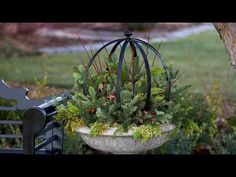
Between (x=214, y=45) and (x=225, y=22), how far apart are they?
751 cm

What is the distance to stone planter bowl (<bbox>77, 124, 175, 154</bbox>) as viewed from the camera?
9.36 feet

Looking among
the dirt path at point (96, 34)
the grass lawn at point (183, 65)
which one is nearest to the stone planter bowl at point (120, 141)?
the grass lawn at point (183, 65)

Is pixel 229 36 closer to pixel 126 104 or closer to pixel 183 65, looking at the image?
pixel 126 104

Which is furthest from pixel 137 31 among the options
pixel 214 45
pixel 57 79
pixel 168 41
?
pixel 57 79

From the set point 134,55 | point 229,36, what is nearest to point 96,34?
point 229,36

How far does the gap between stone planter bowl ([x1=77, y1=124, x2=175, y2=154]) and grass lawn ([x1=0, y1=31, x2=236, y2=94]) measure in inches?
202

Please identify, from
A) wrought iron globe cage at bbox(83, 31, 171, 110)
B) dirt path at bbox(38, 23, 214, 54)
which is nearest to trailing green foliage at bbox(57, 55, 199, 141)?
wrought iron globe cage at bbox(83, 31, 171, 110)

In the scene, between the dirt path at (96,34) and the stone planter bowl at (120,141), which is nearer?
the stone planter bowl at (120,141)

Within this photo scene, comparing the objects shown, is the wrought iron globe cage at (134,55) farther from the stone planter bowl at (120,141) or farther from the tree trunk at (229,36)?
the tree trunk at (229,36)

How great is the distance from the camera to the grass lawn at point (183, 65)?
8.77m

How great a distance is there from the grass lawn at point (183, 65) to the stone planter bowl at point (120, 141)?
16.8ft

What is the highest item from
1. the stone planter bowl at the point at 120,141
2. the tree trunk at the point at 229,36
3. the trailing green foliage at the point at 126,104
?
the tree trunk at the point at 229,36
